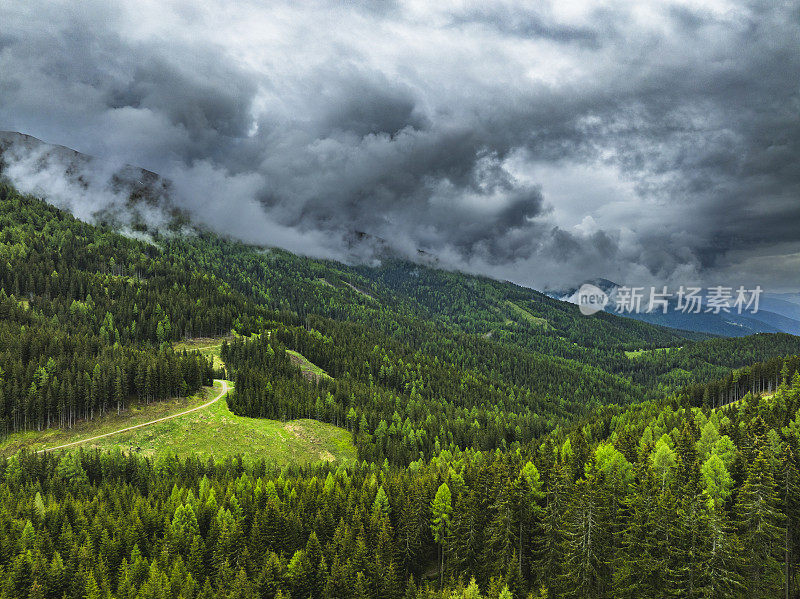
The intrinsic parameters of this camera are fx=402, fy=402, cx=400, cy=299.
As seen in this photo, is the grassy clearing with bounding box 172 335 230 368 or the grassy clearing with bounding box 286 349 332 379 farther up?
the grassy clearing with bounding box 172 335 230 368

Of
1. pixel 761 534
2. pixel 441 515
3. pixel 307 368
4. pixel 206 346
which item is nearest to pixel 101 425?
pixel 206 346

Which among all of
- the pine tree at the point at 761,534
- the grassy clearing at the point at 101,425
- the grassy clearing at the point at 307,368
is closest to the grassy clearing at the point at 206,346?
the grassy clearing at the point at 307,368

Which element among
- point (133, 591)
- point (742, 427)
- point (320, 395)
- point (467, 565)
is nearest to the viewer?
point (133, 591)

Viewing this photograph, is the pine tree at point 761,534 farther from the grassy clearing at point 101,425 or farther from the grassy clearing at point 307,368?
the grassy clearing at point 307,368

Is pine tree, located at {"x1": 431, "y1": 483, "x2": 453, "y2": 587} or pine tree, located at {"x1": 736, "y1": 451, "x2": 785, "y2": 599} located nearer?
pine tree, located at {"x1": 736, "y1": 451, "x2": 785, "y2": 599}

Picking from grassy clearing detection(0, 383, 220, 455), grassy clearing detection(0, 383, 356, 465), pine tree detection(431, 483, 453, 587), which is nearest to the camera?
pine tree detection(431, 483, 453, 587)

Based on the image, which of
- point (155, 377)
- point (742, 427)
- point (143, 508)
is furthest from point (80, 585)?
point (742, 427)

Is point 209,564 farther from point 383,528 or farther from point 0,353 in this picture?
point 0,353

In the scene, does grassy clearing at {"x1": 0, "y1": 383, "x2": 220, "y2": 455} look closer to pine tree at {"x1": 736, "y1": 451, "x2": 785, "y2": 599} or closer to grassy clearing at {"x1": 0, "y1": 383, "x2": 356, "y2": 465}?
grassy clearing at {"x1": 0, "y1": 383, "x2": 356, "y2": 465}

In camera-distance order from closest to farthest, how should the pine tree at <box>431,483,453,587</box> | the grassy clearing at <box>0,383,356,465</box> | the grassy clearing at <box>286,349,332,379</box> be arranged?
the pine tree at <box>431,483,453,587</box>
the grassy clearing at <box>0,383,356,465</box>
the grassy clearing at <box>286,349,332,379</box>

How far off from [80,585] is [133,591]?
9.23m

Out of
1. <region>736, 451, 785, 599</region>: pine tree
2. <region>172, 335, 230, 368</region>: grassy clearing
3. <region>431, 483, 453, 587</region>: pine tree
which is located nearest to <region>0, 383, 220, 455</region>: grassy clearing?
<region>172, 335, 230, 368</region>: grassy clearing

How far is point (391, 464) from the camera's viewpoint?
116562mm

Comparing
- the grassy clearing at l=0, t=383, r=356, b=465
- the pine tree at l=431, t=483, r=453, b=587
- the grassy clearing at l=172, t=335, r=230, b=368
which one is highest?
the grassy clearing at l=172, t=335, r=230, b=368
